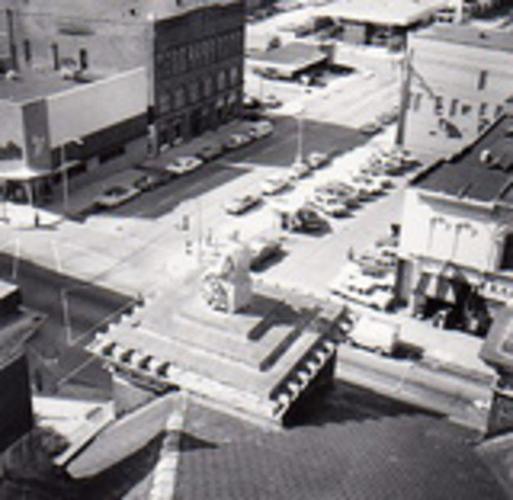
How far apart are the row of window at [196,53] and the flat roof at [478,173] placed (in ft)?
140

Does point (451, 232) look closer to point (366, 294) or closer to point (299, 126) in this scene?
point (366, 294)

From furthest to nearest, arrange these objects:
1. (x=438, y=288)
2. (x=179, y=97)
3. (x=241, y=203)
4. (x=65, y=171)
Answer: (x=179, y=97), (x=65, y=171), (x=241, y=203), (x=438, y=288)

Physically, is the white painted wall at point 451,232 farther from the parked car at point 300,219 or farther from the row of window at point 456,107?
the row of window at point 456,107

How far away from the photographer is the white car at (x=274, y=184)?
88.6 m

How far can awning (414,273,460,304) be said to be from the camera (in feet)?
203

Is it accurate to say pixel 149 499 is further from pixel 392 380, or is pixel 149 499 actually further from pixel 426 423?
pixel 392 380

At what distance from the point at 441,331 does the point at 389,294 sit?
6070 mm

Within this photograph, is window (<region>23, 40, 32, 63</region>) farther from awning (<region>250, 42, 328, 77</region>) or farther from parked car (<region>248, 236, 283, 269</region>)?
parked car (<region>248, 236, 283, 269</region>)

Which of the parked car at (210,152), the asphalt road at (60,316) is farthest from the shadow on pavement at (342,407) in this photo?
the parked car at (210,152)

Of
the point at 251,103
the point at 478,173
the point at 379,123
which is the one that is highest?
the point at 478,173

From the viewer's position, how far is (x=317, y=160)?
98.4m

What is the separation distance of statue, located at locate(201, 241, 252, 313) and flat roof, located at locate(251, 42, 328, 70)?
11340 centimetres

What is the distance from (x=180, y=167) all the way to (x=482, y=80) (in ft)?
126

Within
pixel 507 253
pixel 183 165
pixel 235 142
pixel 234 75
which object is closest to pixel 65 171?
pixel 183 165
